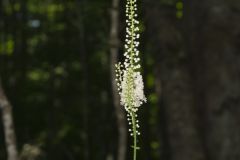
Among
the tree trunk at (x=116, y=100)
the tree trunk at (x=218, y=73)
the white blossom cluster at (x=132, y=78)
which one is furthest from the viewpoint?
the tree trunk at (x=218, y=73)

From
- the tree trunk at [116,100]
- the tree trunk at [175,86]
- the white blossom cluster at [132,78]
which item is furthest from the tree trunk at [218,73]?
the white blossom cluster at [132,78]

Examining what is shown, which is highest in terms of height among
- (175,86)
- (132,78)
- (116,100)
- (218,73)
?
(218,73)

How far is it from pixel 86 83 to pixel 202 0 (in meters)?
6.56

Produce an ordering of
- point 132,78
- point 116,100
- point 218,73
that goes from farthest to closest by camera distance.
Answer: point 218,73, point 116,100, point 132,78

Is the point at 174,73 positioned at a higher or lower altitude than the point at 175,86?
higher

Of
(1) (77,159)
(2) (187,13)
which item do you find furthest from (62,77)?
(2) (187,13)

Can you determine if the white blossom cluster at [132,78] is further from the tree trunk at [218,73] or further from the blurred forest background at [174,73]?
the tree trunk at [218,73]

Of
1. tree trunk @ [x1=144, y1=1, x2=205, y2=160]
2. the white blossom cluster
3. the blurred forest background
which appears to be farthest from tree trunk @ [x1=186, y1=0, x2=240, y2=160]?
the white blossom cluster

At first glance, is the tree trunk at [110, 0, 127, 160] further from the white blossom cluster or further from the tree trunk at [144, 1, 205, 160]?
the white blossom cluster

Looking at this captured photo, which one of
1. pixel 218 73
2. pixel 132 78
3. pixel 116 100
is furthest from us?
pixel 218 73

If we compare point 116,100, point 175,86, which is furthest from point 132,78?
point 175,86

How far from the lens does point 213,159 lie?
24.8ft

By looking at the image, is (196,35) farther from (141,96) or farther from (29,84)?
(29,84)

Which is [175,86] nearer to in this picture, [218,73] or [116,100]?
[218,73]
